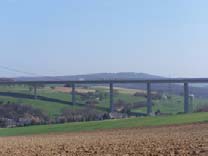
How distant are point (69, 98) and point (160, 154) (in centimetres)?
13409

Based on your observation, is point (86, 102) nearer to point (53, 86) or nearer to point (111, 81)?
point (111, 81)

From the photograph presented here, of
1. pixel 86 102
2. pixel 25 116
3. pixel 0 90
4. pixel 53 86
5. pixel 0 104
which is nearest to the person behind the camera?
pixel 25 116

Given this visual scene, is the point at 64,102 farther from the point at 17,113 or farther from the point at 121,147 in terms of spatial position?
the point at 121,147

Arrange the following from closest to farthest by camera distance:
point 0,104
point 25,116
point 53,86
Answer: point 25,116, point 0,104, point 53,86

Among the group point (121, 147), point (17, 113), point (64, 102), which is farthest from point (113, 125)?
point (64, 102)

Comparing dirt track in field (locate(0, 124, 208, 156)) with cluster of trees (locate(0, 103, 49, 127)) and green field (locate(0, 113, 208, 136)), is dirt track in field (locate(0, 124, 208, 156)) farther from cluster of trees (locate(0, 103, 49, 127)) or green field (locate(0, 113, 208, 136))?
cluster of trees (locate(0, 103, 49, 127))

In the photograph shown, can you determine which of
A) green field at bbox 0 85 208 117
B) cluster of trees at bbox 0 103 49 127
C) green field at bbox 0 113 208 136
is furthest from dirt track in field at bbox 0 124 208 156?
green field at bbox 0 85 208 117

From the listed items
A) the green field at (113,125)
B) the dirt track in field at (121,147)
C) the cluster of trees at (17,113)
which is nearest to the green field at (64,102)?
the cluster of trees at (17,113)

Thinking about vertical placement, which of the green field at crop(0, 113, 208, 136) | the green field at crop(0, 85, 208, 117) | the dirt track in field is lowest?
the green field at crop(0, 113, 208, 136)

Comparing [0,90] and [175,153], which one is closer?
[175,153]

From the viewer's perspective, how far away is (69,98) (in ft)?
498

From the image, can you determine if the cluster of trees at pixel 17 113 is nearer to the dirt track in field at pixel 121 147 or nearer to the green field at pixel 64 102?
the green field at pixel 64 102

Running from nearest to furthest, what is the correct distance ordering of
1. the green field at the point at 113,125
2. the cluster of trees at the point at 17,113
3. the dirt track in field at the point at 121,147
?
1. the dirt track in field at the point at 121,147
2. the green field at the point at 113,125
3. the cluster of trees at the point at 17,113

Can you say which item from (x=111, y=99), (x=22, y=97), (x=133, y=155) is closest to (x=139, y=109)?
(x=111, y=99)
